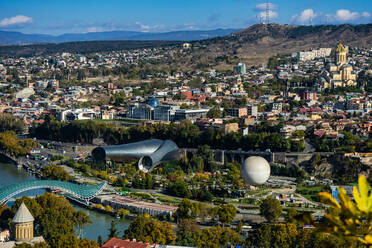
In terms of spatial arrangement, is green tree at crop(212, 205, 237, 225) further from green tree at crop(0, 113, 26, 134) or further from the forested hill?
the forested hill

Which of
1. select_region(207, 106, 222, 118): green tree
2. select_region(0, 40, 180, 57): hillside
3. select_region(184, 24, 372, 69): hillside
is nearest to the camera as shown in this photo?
select_region(207, 106, 222, 118): green tree

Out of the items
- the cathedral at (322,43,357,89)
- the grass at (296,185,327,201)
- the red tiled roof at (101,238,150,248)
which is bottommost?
the grass at (296,185,327,201)

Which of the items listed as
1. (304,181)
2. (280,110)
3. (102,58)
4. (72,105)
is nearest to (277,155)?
(304,181)

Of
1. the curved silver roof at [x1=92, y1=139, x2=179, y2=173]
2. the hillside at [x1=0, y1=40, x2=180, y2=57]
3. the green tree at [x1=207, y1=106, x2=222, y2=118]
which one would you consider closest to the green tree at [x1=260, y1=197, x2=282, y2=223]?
the curved silver roof at [x1=92, y1=139, x2=179, y2=173]

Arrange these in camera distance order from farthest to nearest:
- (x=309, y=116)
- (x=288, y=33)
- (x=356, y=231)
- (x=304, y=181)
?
(x=288, y=33)
(x=309, y=116)
(x=304, y=181)
(x=356, y=231)

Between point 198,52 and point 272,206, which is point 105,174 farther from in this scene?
point 198,52

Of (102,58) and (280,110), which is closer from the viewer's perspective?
(280,110)

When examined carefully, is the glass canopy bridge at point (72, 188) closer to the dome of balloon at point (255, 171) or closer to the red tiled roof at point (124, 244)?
the dome of balloon at point (255, 171)
